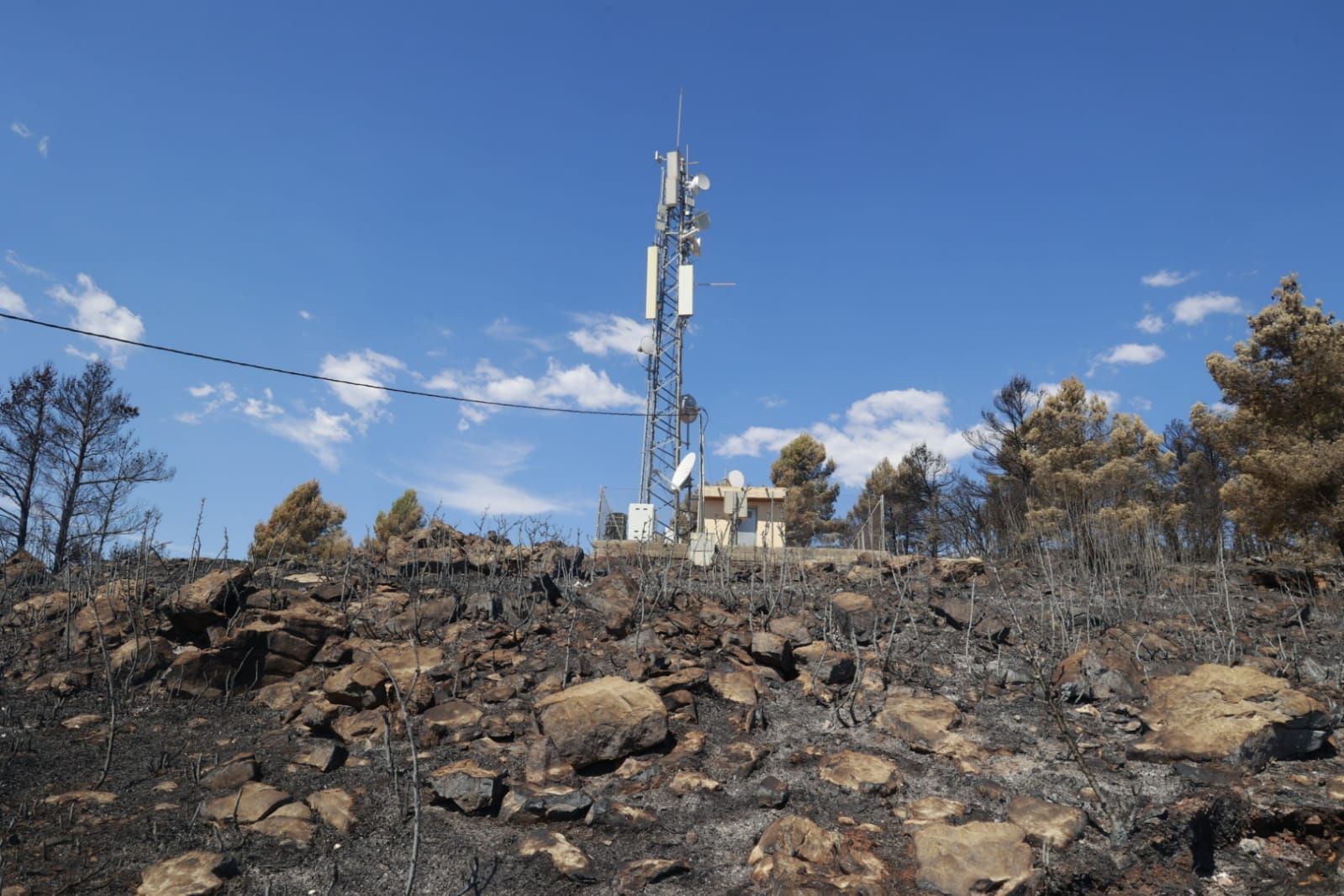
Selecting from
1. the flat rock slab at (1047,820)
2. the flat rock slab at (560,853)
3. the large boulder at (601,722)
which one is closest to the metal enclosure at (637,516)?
the large boulder at (601,722)

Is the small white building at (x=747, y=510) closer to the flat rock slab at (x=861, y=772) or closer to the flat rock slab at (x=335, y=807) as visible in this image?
the flat rock slab at (x=861, y=772)

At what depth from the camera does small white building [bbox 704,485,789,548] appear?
14945 mm

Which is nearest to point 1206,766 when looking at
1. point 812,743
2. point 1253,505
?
point 812,743

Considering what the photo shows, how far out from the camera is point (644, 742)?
210 inches

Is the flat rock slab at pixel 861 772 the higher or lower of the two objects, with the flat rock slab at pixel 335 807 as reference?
higher

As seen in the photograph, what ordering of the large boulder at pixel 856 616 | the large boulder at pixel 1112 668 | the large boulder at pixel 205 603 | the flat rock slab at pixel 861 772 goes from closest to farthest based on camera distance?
the flat rock slab at pixel 861 772
the large boulder at pixel 1112 668
the large boulder at pixel 205 603
the large boulder at pixel 856 616

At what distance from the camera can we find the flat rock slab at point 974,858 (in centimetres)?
409

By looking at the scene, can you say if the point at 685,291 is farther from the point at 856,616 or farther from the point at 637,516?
the point at 856,616

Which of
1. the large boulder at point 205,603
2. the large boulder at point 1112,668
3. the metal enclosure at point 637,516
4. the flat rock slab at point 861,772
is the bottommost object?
the flat rock slab at point 861,772

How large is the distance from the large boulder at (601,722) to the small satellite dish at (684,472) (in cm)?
863

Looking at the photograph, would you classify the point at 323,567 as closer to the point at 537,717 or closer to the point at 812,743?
the point at 537,717

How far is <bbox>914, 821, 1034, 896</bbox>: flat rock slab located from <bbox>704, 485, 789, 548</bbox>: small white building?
9238 mm

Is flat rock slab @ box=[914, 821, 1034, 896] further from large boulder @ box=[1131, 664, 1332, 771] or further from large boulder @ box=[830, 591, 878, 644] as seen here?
large boulder @ box=[830, 591, 878, 644]

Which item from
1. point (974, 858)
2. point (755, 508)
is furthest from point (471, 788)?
point (755, 508)
